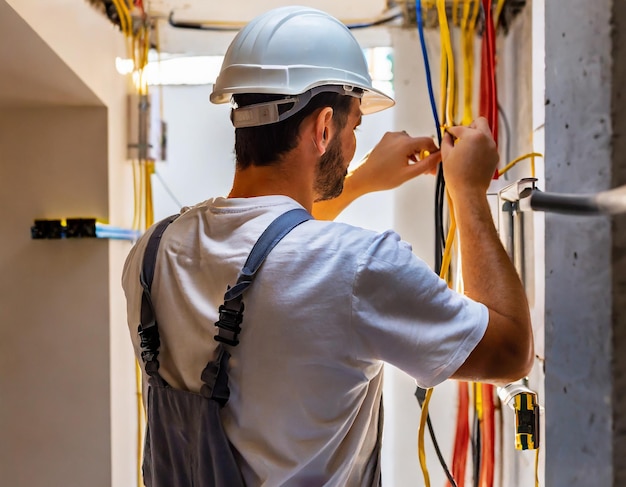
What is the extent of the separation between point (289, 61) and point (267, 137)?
118 mm

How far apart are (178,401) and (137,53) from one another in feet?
4.35

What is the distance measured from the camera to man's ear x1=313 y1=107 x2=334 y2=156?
0.85 m

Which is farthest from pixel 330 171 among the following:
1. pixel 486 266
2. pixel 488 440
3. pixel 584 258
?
pixel 488 440

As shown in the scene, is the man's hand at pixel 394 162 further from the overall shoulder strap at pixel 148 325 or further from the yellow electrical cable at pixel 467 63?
the overall shoulder strap at pixel 148 325

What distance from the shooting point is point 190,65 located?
1900 millimetres

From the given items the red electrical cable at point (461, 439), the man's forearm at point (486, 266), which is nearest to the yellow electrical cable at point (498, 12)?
the man's forearm at point (486, 266)

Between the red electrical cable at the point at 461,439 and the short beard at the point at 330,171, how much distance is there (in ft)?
3.00

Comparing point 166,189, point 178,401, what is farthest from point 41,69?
point 178,401

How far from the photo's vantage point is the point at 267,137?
836 mm

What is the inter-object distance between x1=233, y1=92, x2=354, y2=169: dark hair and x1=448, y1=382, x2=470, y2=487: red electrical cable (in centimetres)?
104

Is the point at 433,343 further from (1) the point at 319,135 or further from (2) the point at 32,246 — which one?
(2) the point at 32,246

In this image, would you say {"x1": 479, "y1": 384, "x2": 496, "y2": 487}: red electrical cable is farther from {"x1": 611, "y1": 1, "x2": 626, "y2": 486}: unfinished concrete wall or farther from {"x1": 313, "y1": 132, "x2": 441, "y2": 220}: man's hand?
{"x1": 611, "y1": 1, "x2": 626, "y2": 486}: unfinished concrete wall

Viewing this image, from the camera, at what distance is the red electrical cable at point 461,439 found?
1.58 metres

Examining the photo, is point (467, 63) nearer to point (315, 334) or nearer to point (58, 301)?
point (315, 334)
